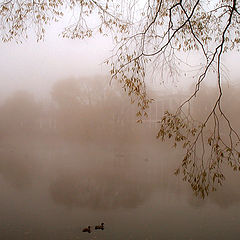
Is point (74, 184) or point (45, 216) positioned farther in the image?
point (74, 184)

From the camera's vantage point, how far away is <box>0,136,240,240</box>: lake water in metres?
8.88

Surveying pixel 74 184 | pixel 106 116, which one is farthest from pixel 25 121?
pixel 74 184

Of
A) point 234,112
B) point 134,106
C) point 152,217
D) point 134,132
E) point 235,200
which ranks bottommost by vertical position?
point 152,217

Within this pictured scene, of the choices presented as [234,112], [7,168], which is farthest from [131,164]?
[234,112]

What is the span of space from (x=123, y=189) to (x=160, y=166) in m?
9.08

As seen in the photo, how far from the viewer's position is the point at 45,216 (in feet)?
35.4

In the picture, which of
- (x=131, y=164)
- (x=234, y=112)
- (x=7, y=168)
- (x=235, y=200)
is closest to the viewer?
(x=235, y=200)

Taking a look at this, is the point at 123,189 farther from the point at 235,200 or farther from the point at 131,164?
the point at 131,164

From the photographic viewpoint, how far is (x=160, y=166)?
24156mm

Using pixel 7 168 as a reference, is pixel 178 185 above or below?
below

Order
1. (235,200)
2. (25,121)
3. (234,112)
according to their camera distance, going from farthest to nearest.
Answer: (25,121), (234,112), (235,200)

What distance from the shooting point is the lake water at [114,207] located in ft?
29.1

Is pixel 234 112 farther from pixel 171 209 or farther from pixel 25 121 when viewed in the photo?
pixel 25 121

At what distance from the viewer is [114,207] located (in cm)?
1226
